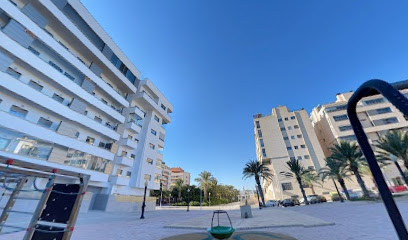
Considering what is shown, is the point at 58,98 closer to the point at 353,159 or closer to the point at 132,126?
the point at 132,126

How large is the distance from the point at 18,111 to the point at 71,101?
5.39 metres

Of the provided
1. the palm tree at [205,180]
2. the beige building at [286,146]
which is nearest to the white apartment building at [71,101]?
the palm tree at [205,180]

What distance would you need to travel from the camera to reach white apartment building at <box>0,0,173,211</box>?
1616 cm

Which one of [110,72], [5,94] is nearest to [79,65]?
[110,72]

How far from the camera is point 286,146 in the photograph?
5266 cm

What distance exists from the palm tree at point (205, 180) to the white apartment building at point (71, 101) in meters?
21.4

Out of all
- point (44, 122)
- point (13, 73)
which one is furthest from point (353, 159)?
point (13, 73)

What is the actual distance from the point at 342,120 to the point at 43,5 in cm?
6550

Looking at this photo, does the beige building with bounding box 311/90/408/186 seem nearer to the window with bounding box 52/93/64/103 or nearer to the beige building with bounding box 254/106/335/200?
the beige building with bounding box 254/106/335/200

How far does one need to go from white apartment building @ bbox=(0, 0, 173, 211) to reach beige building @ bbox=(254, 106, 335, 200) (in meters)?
34.0

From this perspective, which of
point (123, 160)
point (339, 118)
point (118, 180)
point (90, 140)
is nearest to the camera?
point (90, 140)

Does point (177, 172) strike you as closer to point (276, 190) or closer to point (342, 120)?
point (276, 190)

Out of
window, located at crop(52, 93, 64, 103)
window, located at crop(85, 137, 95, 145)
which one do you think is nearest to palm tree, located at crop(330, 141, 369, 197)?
window, located at crop(85, 137, 95, 145)

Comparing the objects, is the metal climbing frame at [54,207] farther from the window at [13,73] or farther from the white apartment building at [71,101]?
the window at [13,73]
